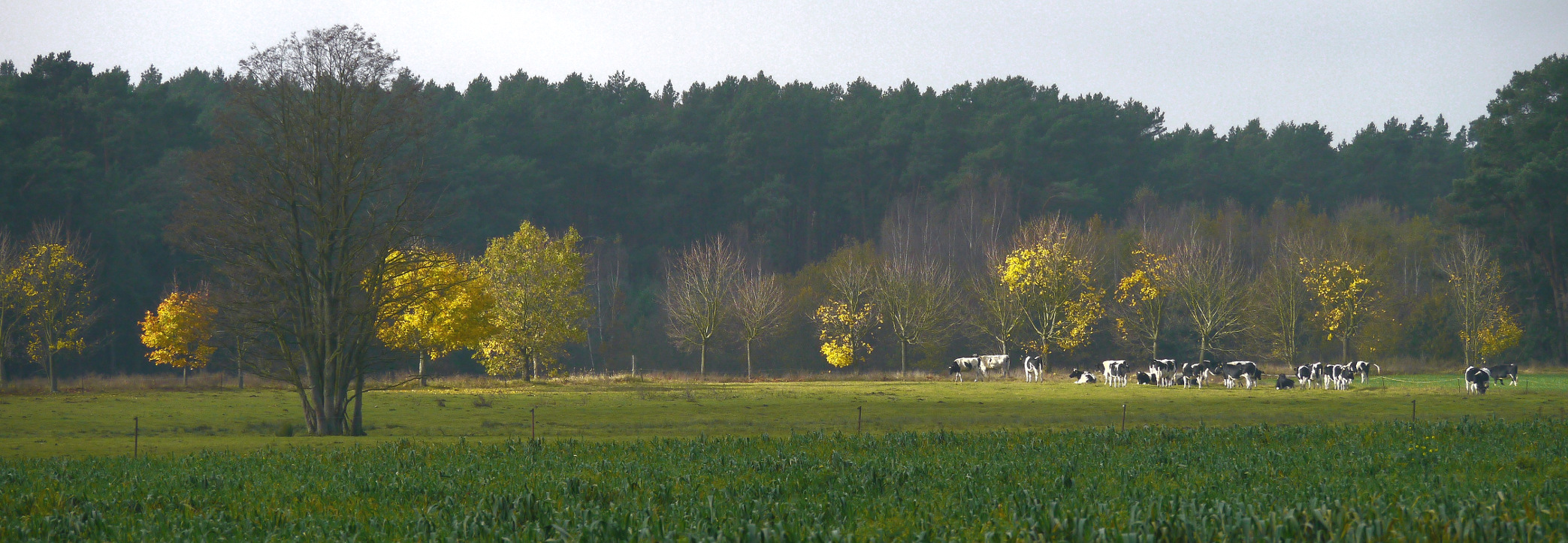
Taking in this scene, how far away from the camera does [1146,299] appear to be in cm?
7125

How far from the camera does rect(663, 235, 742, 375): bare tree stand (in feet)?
230

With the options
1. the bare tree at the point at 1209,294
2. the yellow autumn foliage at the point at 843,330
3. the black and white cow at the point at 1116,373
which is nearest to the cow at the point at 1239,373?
the black and white cow at the point at 1116,373

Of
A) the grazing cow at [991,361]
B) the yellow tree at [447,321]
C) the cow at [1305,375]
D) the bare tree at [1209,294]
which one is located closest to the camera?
the cow at [1305,375]

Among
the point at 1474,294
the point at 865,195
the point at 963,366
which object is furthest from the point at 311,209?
the point at 865,195

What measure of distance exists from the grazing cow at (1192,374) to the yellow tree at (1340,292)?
16.0 meters

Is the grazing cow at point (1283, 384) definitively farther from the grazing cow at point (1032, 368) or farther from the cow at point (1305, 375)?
the grazing cow at point (1032, 368)

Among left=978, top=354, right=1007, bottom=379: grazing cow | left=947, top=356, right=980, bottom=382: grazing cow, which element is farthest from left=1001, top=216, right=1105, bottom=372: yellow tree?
left=947, top=356, right=980, bottom=382: grazing cow

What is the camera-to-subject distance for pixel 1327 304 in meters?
68.1

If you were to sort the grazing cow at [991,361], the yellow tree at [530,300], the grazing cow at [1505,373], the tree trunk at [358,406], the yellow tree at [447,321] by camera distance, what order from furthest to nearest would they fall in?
the grazing cow at [991,361] → the yellow tree at [530,300] → the yellow tree at [447,321] → the grazing cow at [1505,373] → the tree trunk at [358,406]

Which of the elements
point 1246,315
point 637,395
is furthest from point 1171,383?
point 637,395

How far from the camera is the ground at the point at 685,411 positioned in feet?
97.5

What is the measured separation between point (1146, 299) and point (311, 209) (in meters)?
52.5

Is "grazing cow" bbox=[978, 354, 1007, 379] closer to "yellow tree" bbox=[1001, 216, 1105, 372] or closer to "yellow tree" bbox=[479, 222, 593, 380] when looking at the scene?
"yellow tree" bbox=[1001, 216, 1105, 372]

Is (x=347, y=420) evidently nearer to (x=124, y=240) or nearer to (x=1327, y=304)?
(x=124, y=240)
